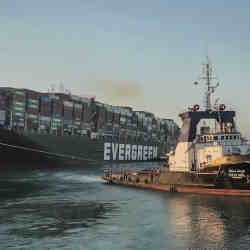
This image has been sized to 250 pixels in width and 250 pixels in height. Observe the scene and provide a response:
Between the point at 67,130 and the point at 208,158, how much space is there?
61738 millimetres

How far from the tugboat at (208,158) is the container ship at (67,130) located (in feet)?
112

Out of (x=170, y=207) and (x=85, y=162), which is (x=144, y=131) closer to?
(x=85, y=162)

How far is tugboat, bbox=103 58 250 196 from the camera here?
27828 mm

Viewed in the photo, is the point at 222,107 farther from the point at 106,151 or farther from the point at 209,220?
the point at 106,151

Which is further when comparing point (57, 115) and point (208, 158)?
point (57, 115)

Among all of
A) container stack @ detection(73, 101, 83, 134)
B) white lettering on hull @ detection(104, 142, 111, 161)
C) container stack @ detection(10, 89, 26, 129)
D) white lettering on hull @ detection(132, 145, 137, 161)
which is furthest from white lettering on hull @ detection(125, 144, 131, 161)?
container stack @ detection(10, 89, 26, 129)

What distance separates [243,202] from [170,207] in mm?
5930

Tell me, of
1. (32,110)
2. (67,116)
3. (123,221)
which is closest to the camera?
(123,221)

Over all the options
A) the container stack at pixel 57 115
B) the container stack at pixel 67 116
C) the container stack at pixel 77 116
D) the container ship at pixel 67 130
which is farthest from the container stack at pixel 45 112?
the container stack at pixel 77 116

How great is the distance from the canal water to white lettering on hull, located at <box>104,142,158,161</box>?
54182mm

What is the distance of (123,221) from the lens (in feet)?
64.9

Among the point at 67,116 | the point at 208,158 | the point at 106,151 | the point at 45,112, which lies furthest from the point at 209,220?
the point at 67,116

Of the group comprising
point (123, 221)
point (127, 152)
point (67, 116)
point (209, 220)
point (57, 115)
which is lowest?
point (123, 221)

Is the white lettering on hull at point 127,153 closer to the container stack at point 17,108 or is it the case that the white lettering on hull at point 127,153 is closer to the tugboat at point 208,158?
the container stack at point 17,108
